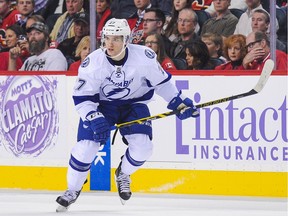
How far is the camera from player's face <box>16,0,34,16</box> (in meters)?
8.36

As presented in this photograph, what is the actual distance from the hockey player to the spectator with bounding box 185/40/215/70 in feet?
3.17

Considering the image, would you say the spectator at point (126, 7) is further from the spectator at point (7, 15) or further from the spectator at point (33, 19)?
the spectator at point (7, 15)

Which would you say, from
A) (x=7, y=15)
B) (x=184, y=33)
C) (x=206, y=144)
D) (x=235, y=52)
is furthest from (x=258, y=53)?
(x=7, y=15)

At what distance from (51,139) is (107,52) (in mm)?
1663

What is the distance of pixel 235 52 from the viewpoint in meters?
7.51

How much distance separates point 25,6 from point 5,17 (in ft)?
0.72

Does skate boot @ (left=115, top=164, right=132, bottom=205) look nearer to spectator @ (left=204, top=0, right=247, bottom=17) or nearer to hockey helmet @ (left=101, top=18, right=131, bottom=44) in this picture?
hockey helmet @ (left=101, top=18, right=131, bottom=44)

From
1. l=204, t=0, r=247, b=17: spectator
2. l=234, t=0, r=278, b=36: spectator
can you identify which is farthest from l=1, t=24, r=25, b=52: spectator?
l=234, t=0, r=278, b=36: spectator

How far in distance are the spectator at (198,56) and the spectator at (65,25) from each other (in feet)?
3.29

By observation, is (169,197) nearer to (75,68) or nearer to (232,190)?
(232,190)

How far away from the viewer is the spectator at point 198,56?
7617mm

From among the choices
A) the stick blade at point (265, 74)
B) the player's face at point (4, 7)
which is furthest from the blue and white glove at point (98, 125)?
the player's face at point (4, 7)

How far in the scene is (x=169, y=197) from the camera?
24.3ft

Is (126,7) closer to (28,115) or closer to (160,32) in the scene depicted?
(160,32)
